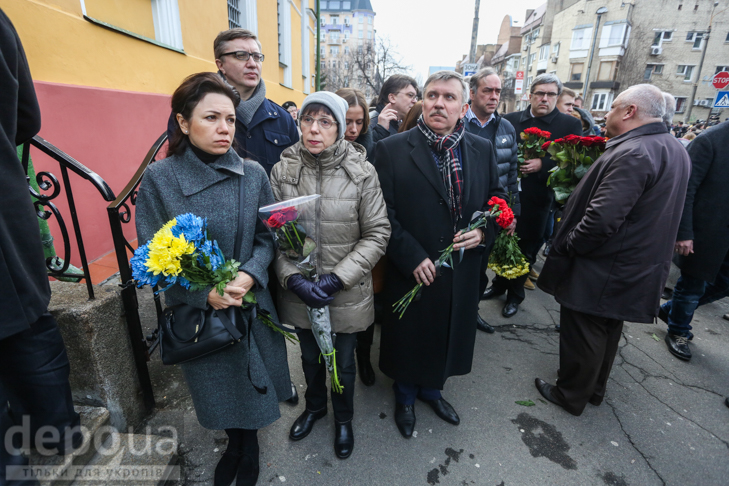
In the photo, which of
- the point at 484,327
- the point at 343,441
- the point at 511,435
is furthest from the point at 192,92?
the point at 484,327

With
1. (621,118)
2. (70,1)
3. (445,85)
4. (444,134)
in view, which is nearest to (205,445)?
(444,134)

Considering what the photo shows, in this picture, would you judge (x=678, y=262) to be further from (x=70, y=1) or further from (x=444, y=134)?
(x=70, y=1)

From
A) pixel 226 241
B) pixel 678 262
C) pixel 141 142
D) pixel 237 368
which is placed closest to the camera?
pixel 226 241

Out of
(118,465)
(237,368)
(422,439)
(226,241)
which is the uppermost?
(226,241)

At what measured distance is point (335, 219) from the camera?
2002 mm

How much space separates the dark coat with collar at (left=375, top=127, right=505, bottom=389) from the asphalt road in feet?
1.34

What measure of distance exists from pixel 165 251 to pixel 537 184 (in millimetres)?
3831

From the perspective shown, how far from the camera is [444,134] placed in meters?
2.30

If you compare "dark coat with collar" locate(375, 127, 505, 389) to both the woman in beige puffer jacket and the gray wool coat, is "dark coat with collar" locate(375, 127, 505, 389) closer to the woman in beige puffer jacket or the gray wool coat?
the woman in beige puffer jacket

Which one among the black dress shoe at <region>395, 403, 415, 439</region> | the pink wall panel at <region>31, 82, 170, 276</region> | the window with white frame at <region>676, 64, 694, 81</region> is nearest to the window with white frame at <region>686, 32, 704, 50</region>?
the window with white frame at <region>676, 64, 694, 81</region>

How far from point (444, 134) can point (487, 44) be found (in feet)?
230

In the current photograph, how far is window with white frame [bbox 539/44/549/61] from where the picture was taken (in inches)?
1545

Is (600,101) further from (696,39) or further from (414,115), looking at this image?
→ (414,115)

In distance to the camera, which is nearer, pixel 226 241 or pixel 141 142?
pixel 226 241
